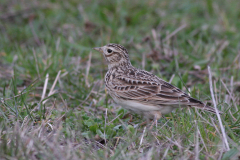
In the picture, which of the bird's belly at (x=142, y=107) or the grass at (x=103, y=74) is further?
the bird's belly at (x=142, y=107)

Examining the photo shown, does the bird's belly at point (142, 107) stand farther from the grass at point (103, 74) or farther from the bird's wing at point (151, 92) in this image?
the grass at point (103, 74)

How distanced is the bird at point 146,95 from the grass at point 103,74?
212 mm

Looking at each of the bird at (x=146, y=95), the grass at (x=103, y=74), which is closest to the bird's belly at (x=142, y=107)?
the bird at (x=146, y=95)

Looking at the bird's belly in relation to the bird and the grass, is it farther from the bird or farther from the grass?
the grass

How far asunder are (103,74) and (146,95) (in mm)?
2107

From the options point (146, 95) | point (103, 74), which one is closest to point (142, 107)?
point (146, 95)

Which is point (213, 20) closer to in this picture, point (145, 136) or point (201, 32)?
point (201, 32)

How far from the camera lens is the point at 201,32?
935cm

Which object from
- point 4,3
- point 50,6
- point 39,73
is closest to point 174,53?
point 39,73

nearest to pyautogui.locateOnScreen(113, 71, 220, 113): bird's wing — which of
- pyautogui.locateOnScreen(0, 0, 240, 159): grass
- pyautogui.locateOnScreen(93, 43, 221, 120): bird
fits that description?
pyautogui.locateOnScreen(93, 43, 221, 120): bird

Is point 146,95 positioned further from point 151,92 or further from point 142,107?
point 142,107

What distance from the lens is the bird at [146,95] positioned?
207 inches

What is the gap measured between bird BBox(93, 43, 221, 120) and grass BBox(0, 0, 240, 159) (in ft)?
0.69

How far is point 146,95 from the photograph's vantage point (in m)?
5.54
